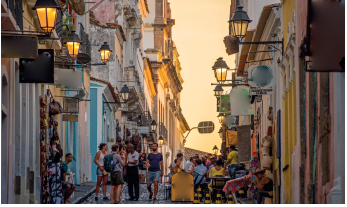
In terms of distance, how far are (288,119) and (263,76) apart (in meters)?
1.87

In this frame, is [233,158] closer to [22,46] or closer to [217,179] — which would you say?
[217,179]

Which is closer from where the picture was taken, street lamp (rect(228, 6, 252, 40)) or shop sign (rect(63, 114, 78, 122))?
street lamp (rect(228, 6, 252, 40))

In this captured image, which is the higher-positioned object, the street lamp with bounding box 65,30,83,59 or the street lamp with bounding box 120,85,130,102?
the street lamp with bounding box 65,30,83,59

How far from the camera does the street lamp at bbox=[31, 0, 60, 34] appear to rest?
37.7 ft

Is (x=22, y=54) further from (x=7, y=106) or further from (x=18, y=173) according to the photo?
(x=18, y=173)

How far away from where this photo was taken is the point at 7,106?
11.9 metres

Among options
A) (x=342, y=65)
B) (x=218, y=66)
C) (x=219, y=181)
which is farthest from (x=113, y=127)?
(x=342, y=65)

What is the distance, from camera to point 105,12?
34750mm

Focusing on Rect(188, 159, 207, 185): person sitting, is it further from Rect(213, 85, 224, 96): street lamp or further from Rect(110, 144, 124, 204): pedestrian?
Rect(213, 85, 224, 96): street lamp

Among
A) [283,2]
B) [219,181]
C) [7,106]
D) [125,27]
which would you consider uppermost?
[125,27]

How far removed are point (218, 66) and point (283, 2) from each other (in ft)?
22.9

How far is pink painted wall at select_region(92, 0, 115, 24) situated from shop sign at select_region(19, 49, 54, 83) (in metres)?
22.8

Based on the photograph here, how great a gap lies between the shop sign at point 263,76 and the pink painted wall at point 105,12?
2012 cm

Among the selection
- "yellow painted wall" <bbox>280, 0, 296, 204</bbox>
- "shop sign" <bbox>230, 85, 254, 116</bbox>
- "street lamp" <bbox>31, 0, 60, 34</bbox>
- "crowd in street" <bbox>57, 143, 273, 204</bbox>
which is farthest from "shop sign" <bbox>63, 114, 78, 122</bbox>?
"street lamp" <bbox>31, 0, 60, 34</bbox>
